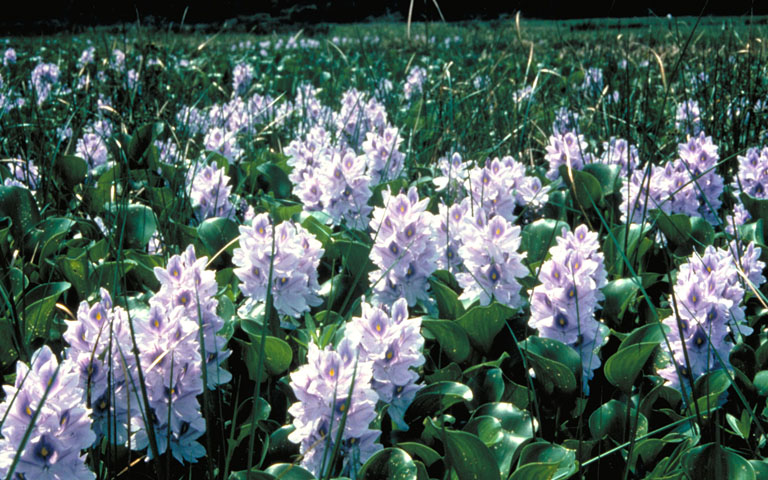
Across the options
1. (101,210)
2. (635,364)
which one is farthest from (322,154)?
(635,364)

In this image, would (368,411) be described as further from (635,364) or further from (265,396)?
(635,364)

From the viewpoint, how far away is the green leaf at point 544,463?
1.35 metres

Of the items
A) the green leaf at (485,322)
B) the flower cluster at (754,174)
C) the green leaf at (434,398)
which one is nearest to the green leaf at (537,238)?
the green leaf at (485,322)

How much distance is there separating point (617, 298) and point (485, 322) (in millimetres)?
528

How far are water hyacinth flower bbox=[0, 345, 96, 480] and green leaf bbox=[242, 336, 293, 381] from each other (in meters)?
0.62

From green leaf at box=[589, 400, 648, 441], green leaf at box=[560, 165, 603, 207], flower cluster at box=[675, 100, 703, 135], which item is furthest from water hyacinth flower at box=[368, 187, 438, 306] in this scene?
flower cluster at box=[675, 100, 703, 135]

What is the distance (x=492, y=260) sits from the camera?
6.54ft

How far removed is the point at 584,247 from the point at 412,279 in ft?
1.63

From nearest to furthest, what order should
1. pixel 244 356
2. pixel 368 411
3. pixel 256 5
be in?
pixel 368 411 → pixel 244 356 → pixel 256 5

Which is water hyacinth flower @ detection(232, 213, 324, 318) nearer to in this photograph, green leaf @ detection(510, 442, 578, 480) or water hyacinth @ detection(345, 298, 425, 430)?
water hyacinth @ detection(345, 298, 425, 430)

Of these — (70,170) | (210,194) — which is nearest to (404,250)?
(210,194)

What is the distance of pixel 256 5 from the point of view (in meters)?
44.0

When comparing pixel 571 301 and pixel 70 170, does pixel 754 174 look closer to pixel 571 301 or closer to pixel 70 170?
pixel 571 301

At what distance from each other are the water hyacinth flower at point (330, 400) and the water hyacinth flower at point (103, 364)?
33 centimetres
